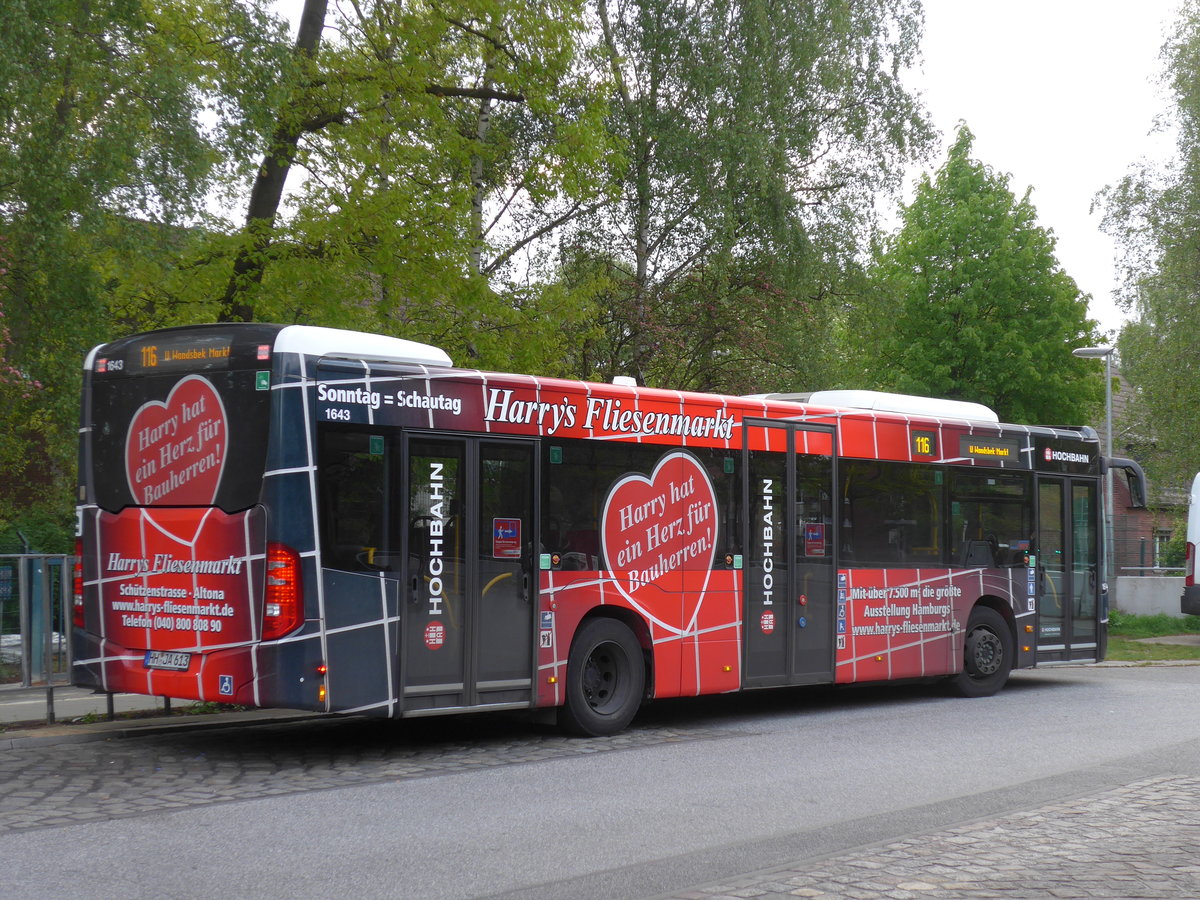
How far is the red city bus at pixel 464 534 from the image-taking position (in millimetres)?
9539

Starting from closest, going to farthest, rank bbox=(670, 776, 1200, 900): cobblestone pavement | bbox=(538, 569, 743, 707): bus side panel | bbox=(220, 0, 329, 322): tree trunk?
bbox=(670, 776, 1200, 900): cobblestone pavement → bbox=(538, 569, 743, 707): bus side panel → bbox=(220, 0, 329, 322): tree trunk

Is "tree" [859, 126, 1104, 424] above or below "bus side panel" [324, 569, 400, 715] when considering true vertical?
above

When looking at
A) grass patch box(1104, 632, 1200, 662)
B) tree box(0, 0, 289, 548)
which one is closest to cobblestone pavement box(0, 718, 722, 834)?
tree box(0, 0, 289, 548)

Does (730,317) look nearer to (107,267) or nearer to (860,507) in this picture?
(860,507)

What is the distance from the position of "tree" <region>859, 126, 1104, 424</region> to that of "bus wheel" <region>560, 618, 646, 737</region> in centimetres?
2999

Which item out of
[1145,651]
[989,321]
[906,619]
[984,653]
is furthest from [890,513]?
[989,321]

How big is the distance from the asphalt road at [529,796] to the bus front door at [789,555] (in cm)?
64

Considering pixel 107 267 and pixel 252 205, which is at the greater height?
pixel 252 205

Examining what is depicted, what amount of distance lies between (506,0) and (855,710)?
9.74 meters

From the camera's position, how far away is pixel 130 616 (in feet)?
33.4

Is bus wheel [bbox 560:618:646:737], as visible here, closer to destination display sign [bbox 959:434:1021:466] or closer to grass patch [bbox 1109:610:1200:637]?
destination display sign [bbox 959:434:1021:466]

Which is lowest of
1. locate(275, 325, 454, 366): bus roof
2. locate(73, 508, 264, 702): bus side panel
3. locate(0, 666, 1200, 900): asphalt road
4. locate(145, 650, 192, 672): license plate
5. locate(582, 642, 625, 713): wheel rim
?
locate(0, 666, 1200, 900): asphalt road

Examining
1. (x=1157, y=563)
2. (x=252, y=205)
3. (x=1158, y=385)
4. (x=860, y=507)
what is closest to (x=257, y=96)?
(x=252, y=205)

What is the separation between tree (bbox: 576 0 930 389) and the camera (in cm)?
2425
